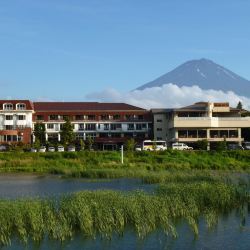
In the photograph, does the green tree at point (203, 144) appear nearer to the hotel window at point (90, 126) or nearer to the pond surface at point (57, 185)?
the hotel window at point (90, 126)

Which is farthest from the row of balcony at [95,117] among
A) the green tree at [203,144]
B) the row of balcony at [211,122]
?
the green tree at [203,144]

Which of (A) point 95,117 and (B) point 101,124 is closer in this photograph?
(B) point 101,124

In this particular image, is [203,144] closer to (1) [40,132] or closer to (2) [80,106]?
(2) [80,106]

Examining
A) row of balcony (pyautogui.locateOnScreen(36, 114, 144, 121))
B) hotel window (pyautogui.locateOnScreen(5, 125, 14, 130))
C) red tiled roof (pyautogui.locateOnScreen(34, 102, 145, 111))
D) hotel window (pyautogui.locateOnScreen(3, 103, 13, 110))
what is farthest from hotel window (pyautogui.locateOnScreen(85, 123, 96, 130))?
hotel window (pyautogui.locateOnScreen(3, 103, 13, 110))

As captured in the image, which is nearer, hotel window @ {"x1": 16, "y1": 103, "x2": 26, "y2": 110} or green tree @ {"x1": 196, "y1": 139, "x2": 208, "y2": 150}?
green tree @ {"x1": 196, "y1": 139, "x2": 208, "y2": 150}

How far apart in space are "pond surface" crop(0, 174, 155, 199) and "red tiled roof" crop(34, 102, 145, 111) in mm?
39030

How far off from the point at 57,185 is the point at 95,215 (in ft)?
58.1

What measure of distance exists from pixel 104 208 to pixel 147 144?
53889 mm

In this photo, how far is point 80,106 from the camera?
267 ft

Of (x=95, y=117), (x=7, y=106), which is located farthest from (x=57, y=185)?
(x=95, y=117)

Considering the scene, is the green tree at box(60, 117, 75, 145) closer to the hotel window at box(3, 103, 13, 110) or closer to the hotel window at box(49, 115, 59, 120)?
the hotel window at box(49, 115, 59, 120)

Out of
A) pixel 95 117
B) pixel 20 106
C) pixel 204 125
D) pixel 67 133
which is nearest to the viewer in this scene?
pixel 67 133

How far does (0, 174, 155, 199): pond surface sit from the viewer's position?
99.1ft

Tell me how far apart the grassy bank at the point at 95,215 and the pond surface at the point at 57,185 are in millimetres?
10036
